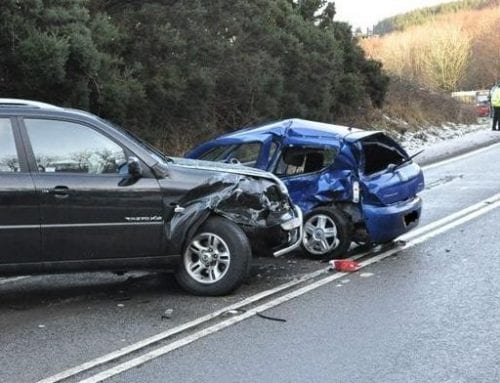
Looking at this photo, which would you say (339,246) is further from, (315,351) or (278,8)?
(278,8)

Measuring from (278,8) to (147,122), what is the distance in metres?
7.02

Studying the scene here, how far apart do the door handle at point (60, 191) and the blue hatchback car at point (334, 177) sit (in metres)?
2.70

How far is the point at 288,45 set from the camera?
59.5 ft

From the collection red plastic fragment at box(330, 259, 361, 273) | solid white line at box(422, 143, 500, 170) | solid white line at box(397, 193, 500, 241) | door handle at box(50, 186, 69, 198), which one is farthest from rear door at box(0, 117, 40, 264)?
solid white line at box(422, 143, 500, 170)

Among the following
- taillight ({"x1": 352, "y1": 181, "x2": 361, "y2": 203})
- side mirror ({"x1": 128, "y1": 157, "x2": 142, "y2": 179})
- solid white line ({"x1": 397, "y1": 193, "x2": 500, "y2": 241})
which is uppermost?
side mirror ({"x1": 128, "y1": 157, "x2": 142, "y2": 179})

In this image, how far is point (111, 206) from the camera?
234 inches

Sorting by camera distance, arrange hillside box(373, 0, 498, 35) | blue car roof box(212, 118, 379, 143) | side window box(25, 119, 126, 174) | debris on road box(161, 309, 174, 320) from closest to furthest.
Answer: debris on road box(161, 309, 174, 320) < side window box(25, 119, 126, 174) < blue car roof box(212, 118, 379, 143) < hillside box(373, 0, 498, 35)

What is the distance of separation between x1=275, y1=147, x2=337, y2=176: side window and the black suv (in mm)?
1491

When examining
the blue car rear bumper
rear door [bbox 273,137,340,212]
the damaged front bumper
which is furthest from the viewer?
rear door [bbox 273,137,340,212]

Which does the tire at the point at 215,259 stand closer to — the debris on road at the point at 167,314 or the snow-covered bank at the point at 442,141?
the debris on road at the point at 167,314

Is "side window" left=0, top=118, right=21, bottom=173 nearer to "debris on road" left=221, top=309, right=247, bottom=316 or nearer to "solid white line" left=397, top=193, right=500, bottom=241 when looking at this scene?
"debris on road" left=221, top=309, right=247, bottom=316

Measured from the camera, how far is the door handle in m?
5.80

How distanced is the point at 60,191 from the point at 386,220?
11.4 feet

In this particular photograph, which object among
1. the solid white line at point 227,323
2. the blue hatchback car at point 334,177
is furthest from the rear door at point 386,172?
the solid white line at point 227,323
